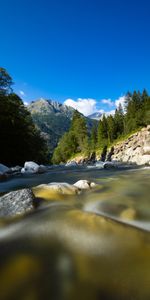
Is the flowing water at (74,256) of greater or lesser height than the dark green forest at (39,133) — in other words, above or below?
below

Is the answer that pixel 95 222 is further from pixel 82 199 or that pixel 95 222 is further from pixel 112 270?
pixel 82 199

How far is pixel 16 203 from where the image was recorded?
200 inches

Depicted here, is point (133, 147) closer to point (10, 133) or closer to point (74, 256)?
point (10, 133)

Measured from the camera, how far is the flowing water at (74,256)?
2.52 metres

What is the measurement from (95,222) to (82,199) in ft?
7.60

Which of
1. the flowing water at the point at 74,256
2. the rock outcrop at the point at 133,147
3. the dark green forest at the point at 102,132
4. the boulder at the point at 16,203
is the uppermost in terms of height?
the dark green forest at the point at 102,132

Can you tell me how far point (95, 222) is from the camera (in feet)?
13.3

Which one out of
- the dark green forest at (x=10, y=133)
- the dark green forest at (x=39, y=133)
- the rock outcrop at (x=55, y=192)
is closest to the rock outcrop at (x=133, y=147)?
the dark green forest at (x=39, y=133)

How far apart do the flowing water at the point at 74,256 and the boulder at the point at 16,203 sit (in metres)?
0.27

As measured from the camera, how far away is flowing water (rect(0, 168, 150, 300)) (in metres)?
2.52

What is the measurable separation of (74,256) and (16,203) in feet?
7.73

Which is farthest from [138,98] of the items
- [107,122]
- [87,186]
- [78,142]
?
[87,186]

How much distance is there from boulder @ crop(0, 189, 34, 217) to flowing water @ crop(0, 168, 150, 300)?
270 millimetres

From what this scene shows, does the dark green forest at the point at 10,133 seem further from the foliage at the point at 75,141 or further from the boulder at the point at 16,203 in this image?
the foliage at the point at 75,141
